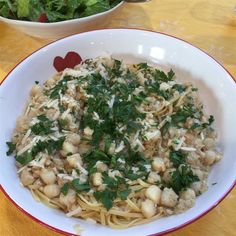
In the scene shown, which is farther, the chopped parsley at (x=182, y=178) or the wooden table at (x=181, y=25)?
the wooden table at (x=181, y=25)

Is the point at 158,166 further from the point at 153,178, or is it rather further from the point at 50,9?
the point at 50,9

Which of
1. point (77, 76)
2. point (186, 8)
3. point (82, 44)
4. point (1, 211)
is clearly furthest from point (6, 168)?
point (186, 8)

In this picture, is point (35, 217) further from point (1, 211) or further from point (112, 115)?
point (112, 115)

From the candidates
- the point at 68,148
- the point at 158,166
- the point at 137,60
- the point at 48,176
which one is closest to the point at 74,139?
the point at 68,148

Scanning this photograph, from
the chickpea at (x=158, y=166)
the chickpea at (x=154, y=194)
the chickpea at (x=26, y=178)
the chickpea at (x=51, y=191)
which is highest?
the chickpea at (x=158, y=166)

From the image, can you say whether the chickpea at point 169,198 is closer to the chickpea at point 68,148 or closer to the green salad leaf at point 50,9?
the chickpea at point 68,148

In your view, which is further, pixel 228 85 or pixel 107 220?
pixel 228 85

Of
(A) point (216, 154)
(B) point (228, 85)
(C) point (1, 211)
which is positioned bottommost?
(C) point (1, 211)

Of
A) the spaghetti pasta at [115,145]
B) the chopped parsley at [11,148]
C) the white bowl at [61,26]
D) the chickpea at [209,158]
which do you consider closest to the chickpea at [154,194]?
the spaghetti pasta at [115,145]
